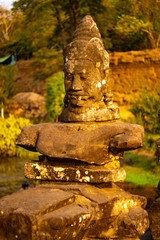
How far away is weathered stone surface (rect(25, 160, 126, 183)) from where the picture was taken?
3797mm

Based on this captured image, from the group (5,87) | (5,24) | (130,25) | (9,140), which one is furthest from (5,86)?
(5,24)

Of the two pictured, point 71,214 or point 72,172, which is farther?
point 72,172

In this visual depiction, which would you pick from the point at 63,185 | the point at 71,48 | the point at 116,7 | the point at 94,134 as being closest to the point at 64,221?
the point at 63,185

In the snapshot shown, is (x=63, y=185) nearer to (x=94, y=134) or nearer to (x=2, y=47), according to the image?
(x=94, y=134)

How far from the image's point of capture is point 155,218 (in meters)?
4.50

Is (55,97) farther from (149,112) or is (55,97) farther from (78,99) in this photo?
(78,99)

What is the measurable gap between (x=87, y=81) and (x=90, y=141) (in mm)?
744

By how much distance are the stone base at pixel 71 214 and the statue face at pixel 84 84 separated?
3.19 feet

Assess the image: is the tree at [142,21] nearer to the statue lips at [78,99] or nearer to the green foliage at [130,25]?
the green foliage at [130,25]

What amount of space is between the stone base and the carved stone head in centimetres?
83

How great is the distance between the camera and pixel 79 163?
12.9ft

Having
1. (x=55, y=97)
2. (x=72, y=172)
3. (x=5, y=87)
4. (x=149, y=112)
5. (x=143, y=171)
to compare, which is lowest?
(x=143, y=171)

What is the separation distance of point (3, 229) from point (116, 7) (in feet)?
66.9

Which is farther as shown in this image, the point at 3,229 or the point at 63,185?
the point at 63,185
